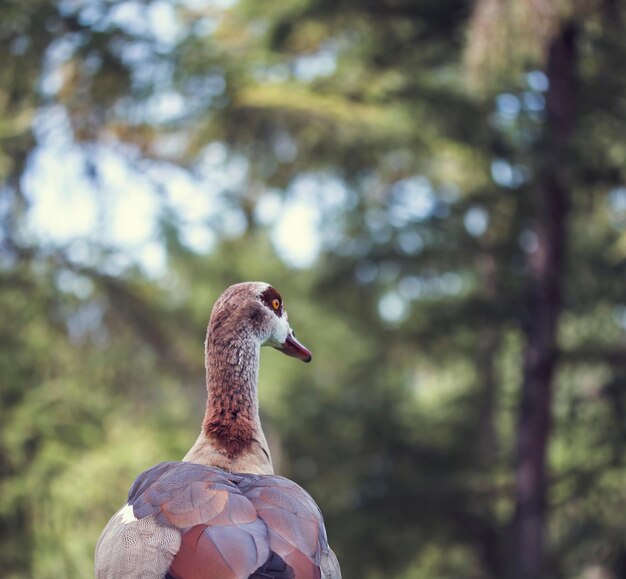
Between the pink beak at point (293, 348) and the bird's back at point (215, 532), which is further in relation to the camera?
the pink beak at point (293, 348)

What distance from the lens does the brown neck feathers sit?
483 centimetres

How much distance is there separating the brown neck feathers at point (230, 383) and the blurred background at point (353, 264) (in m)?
5.50

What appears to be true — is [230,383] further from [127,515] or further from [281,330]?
[127,515]

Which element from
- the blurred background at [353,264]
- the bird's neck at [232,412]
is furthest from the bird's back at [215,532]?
the blurred background at [353,264]

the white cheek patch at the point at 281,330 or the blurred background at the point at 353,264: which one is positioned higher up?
the white cheek patch at the point at 281,330

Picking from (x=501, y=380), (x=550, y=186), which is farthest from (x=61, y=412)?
(x=501, y=380)

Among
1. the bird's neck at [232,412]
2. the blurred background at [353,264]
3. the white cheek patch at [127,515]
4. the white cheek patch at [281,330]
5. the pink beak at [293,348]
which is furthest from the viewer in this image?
the blurred background at [353,264]

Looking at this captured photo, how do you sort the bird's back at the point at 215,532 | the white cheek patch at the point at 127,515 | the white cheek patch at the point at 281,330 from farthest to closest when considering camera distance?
1. the white cheek patch at the point at 281,330
2. the white cheek patch at the point at 127,515
3. the bird's back at the point at 215,532

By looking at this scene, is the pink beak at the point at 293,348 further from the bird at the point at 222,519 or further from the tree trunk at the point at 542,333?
the tree trunk at the point at 542,333

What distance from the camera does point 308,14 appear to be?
11570 millimetres

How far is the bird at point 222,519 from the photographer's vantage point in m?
3.87

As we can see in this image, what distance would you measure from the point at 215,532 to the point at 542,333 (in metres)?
7.74

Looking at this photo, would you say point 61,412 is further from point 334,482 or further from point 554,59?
point 554,59

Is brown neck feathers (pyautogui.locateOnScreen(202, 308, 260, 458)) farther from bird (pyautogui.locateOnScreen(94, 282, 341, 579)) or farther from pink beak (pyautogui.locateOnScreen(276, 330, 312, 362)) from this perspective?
pink beak (pyautogui.locateOnScreen(276, 330, 312, 362))
